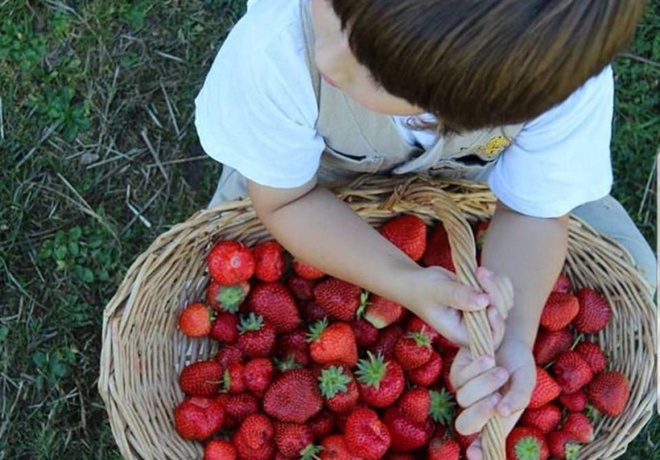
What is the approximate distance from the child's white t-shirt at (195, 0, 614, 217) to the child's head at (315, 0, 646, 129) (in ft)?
0.71

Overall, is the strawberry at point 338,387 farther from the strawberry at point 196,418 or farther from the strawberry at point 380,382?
the strawberry at point 196,418

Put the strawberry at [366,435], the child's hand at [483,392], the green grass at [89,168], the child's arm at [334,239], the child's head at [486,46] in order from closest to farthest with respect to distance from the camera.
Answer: the child's head at [486,46] → the child's hand at [483,392] → the child's arm at [334,239] → the strawberry at [366,435] → the green grass at [89,168]

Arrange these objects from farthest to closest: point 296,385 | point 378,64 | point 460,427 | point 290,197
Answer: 1. point 296,385
2. point 290,197
3. point 460,427
4. point 378,64

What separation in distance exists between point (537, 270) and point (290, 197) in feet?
0.94

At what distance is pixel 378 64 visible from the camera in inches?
27.4

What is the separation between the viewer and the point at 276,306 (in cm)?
125

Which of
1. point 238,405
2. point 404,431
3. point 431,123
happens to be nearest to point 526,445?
point 404,431

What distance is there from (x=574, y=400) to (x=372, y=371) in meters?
0.27

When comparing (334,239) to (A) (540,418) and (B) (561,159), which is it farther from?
(A) (540,418)

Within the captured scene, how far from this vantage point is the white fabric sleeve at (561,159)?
0.98 metres

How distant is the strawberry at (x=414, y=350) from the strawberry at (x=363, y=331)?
0.04 meters

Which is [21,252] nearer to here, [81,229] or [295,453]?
[81,229]

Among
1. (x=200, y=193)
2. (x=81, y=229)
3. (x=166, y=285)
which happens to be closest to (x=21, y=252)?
(x=81, y=229)

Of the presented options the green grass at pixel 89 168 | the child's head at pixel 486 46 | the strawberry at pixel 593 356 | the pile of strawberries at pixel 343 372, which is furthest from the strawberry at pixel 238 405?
the child's head at pixel 486 46
